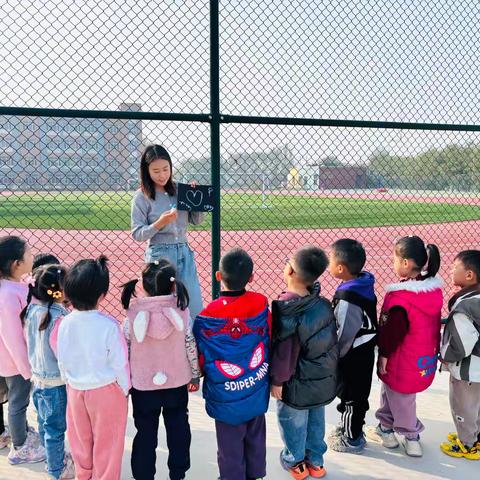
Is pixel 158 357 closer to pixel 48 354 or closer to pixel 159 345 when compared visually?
pixel 159 345

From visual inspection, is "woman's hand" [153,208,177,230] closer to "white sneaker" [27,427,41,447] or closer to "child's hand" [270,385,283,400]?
"child's hand" [270,385,283,400]

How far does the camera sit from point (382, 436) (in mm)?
2799

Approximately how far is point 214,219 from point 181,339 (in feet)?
4.07

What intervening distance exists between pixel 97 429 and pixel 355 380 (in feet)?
4.54

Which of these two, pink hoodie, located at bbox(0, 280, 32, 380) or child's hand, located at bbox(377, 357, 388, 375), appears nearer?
pink hoodie, located at bbox(0, 280, 32, 380)

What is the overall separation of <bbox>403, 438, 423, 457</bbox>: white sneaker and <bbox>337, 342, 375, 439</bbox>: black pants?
12.5 inches

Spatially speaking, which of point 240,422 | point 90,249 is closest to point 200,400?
point 240,422

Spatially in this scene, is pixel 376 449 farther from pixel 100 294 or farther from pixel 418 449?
pixel 100 294

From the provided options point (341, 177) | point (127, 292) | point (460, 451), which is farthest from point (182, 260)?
point (341, 177)

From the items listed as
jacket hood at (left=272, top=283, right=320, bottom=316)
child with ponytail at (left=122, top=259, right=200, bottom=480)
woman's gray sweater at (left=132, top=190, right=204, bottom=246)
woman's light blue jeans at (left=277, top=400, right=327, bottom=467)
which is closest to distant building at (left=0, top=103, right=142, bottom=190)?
woman's gray sweater at (left=132, top=190, right=204, bottom=246)

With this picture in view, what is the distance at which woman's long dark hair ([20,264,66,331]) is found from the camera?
7.40 ft

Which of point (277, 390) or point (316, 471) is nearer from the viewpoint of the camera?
point (277, 390)

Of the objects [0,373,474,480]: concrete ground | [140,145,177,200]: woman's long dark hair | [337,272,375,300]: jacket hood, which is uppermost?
[140,145,177,200]: woman's long dark hair

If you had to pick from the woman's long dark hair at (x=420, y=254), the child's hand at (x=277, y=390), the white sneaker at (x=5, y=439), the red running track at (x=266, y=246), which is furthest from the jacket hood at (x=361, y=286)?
the red running track at (x=266, y=246)
